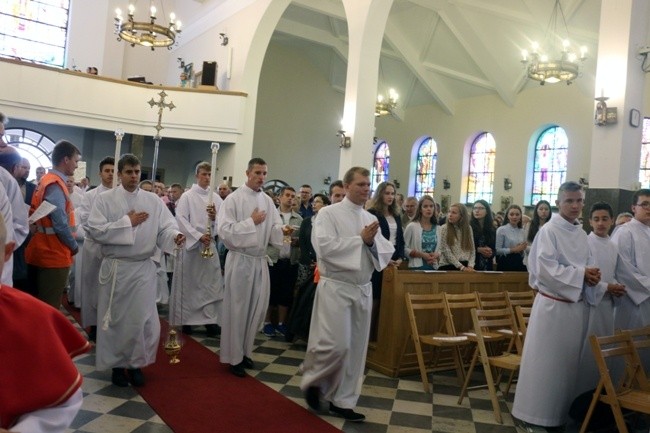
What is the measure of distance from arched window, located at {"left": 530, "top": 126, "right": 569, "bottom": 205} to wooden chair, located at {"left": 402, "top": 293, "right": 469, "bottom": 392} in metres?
10.7

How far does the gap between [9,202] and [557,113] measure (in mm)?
14248

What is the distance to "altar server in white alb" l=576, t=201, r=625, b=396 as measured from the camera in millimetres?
4402

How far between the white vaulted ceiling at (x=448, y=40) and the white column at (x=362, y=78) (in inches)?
188

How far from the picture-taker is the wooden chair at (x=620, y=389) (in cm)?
361

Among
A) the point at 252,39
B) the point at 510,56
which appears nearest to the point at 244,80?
the point at 252,39

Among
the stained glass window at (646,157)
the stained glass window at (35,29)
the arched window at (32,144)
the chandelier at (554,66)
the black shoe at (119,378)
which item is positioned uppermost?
the stained glass window at (35,29)

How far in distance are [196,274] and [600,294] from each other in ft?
14.3

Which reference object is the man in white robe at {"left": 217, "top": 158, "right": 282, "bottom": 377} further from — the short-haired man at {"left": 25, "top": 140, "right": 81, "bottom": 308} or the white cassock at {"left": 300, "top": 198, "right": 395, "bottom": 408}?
the short-haired man at {"left": 25, "top": 140, "right": 81, "bottom": 308}

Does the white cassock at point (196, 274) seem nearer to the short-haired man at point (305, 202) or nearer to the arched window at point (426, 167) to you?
the short-haired man at point (305, 202)

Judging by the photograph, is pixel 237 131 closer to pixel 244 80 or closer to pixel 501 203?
pixel 244 80

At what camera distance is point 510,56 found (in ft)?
49.3

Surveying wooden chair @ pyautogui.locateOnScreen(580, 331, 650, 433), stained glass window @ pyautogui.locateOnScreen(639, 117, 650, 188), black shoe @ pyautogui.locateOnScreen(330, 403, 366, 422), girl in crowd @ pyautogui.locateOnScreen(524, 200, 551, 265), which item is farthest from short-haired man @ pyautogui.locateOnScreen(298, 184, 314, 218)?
stained glass window @ pyautogui.locateOnScreen(639, 117, 650, 188)

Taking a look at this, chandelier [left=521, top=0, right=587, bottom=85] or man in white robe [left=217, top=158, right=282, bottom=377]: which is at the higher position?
chandelier [left=521, top=0, right=587, bottom=85]

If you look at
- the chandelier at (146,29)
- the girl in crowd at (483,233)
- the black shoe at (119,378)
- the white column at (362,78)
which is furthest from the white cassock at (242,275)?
the chandelier at (146,29)
